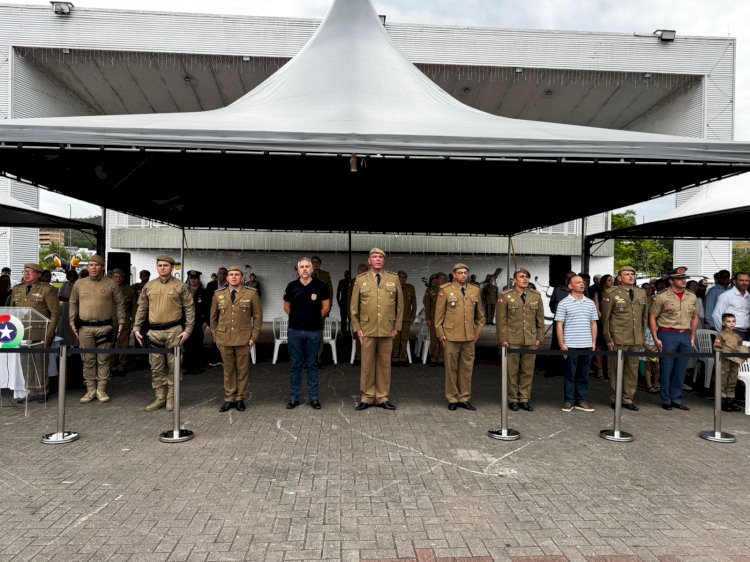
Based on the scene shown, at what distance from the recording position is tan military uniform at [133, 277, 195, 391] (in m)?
5.60

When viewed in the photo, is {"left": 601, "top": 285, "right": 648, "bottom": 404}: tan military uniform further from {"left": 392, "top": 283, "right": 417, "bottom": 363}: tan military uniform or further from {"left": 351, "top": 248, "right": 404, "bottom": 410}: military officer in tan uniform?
{"left": 392, "top": 283, "right": 417, "bottom": 363}: tan military uniform

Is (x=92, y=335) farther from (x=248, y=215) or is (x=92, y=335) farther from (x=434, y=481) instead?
(x=248, y=215)

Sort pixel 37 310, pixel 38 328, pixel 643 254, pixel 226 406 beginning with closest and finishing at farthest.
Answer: pixel 226 406 → pixel 38 328 → pixel 37 310 → pixel 643 254

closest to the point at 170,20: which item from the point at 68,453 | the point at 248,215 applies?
the point at 248,215

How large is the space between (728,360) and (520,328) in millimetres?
3032

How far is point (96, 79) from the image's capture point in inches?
592

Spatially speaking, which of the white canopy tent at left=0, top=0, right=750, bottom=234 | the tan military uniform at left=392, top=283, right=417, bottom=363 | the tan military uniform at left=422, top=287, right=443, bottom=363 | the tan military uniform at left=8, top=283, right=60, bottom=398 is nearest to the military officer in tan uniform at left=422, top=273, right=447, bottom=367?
the tan military uniform at left=422, top=287, right=443, bottom=363

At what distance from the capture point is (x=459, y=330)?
19.1ft

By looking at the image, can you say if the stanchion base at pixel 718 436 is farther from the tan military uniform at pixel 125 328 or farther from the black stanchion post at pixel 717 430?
the tan military uniform at pixel 125 328

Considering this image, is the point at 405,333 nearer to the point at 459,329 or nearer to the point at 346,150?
the point at 459,329

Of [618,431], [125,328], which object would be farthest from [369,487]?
[125,328]

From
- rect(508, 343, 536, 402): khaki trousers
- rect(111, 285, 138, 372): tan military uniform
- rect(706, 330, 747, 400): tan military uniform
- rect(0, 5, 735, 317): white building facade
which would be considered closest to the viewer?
rect(508, 343, 536, 402): khaki trousers

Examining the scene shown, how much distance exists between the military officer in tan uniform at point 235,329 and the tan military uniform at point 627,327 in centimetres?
472

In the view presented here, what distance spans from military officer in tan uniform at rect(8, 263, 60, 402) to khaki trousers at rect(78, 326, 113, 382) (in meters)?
0.45
